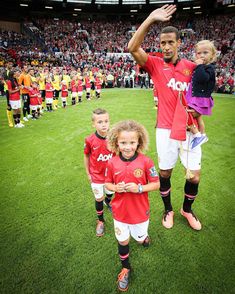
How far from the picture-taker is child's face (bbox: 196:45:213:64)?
261 centimetres

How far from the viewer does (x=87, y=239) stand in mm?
3088

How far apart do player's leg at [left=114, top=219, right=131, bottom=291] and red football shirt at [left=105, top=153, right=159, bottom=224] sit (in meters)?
0.11

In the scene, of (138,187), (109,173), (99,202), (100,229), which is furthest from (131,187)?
(100,229)

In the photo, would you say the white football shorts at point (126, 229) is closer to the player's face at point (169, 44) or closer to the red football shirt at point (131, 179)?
the red football shirt at point (131, 179)

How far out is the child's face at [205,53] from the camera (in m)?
2.61

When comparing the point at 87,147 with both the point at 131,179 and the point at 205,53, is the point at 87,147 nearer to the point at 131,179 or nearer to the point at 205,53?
the point at 131,179

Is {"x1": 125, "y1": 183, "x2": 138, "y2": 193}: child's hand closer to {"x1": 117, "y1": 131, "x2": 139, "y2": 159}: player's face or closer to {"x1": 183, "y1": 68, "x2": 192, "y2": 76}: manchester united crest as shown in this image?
{"x1": 117, "y1": 131, "x2": 139, "y2": 159}: player's face

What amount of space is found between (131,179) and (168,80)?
1.40 metres

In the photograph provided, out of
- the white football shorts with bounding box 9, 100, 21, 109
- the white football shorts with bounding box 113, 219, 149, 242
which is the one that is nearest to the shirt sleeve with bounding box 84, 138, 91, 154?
the white football shorts with bounding box 113, 219, 149, 242

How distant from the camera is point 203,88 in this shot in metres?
2.46

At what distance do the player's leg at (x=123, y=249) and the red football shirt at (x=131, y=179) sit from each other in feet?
0.35

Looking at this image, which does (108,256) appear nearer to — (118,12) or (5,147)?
(5,147)

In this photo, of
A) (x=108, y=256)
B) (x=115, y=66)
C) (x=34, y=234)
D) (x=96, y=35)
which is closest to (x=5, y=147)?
(x=34, y=234)

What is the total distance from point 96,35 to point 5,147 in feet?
116
